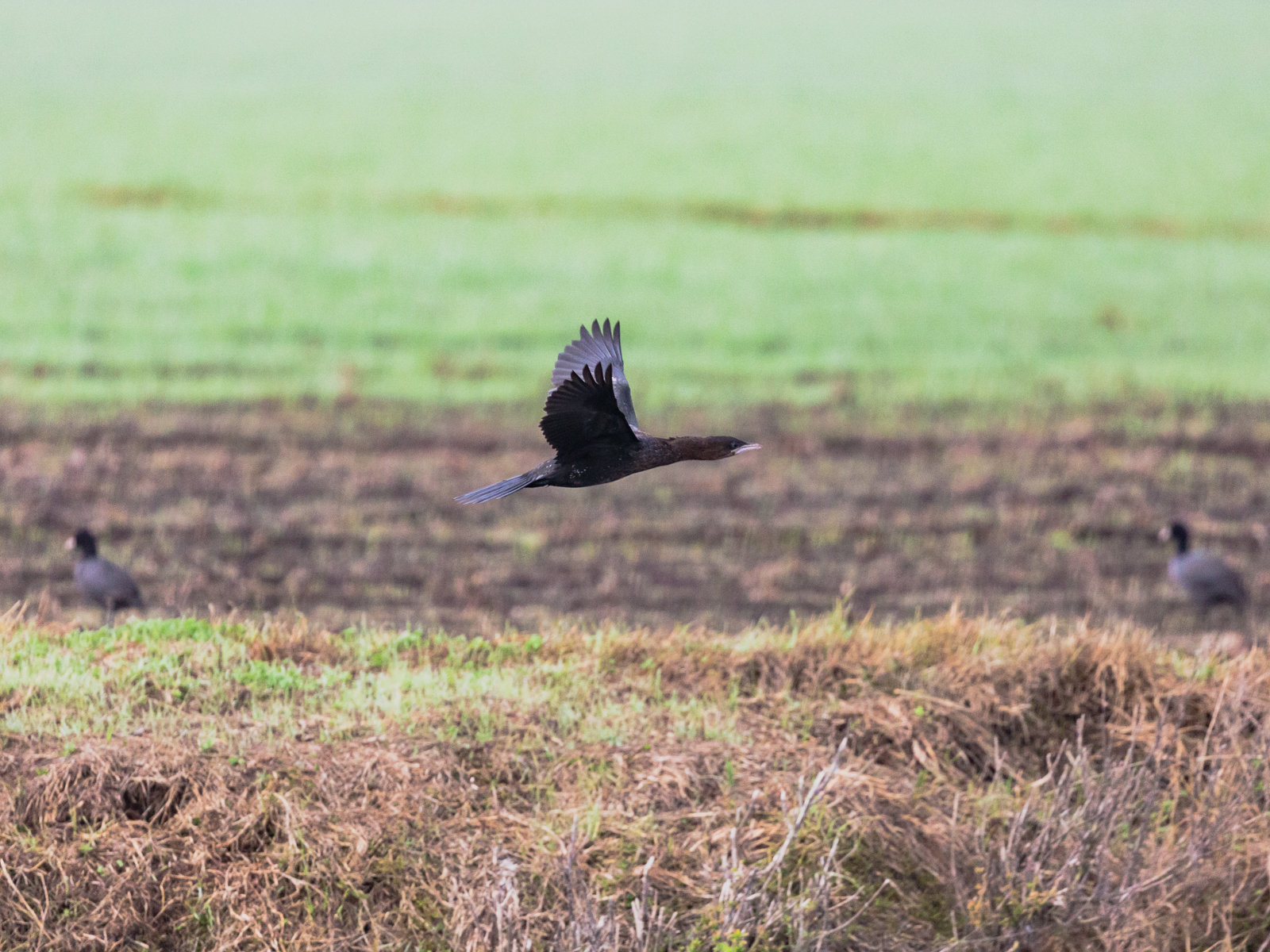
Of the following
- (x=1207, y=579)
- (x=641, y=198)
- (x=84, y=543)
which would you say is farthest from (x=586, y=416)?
(x=641, y=198)

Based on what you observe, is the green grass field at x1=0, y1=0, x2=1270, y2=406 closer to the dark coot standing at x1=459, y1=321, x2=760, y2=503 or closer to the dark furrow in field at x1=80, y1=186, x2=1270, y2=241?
the dark furrow in field at x1=80, y1=186, x2=1270, y2=241

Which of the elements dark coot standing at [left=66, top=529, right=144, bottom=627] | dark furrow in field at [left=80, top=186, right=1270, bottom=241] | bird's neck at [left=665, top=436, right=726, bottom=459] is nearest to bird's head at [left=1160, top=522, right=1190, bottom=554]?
dark coot standing at [left=66, top=529, right=144, bottom=627]

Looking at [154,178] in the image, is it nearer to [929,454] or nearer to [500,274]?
[500,274]

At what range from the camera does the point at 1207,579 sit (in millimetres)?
7621

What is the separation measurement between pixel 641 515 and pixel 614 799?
12.4ft

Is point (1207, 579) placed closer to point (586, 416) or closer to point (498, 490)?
point (586, 416)

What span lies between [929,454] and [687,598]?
3353mm

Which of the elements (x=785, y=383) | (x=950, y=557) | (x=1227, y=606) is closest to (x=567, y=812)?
(x=950, y=557)

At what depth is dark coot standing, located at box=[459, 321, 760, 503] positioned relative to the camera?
2834 millimetres

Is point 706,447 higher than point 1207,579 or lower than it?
higher

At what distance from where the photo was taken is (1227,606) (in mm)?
8078

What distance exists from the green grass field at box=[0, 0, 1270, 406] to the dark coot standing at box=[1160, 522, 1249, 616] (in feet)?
13.7

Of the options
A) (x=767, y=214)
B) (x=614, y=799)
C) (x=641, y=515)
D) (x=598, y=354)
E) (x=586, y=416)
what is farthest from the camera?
(x=767, y=214)

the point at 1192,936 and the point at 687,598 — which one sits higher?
the point at 687,598
